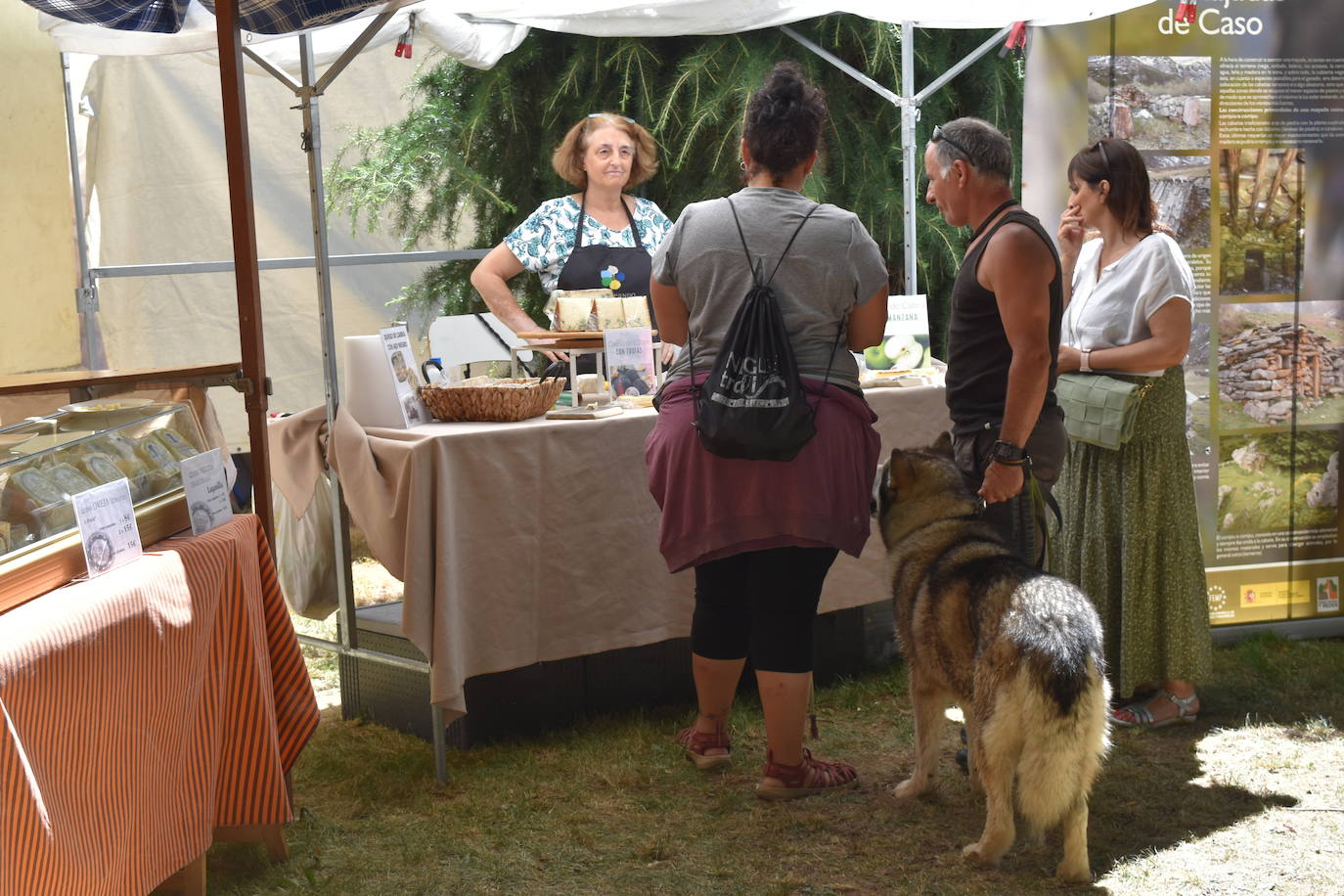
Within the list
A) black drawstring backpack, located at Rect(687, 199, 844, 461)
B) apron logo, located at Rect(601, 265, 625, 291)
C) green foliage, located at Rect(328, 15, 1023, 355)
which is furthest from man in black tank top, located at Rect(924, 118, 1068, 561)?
green foliage, located at Rect(328, 15, 1023, 355)

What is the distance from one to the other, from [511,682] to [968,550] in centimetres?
158

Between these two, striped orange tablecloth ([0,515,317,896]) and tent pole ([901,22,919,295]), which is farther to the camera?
tent pole ([901,22,919,295])

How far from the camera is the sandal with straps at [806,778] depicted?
338cm

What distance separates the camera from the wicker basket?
11.9ft

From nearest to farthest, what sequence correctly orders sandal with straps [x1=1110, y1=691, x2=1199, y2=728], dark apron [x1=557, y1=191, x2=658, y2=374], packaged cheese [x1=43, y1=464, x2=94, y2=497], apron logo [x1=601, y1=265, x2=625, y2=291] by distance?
packaged cheese [x1=43, y1=464, x2=94, y2=497] → sandal with straps [x1=1110, y1=691, x2=1199, y2=728] → apron logo [x1=601, y1=265, x2=625, y2=291] → dark apron [x1=557, y1=191, x2=658, y2=374]

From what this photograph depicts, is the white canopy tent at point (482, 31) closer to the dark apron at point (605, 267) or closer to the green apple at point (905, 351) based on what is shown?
the green apple at point (905, 351)

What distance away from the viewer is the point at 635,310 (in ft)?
12.6

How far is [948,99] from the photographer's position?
20.8ft

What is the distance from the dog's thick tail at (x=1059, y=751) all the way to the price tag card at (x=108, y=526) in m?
1.85

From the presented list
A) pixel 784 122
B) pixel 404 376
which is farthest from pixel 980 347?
pixel 404 376

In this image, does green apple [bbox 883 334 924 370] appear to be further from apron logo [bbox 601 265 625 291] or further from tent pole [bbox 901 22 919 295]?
apron logo [bbox 601 265 625 291]

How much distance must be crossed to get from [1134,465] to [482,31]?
3.10 meters

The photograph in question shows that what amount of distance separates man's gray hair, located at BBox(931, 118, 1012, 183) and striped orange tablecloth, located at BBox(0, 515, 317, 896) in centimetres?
188

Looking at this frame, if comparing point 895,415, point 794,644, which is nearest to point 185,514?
point 794,644
